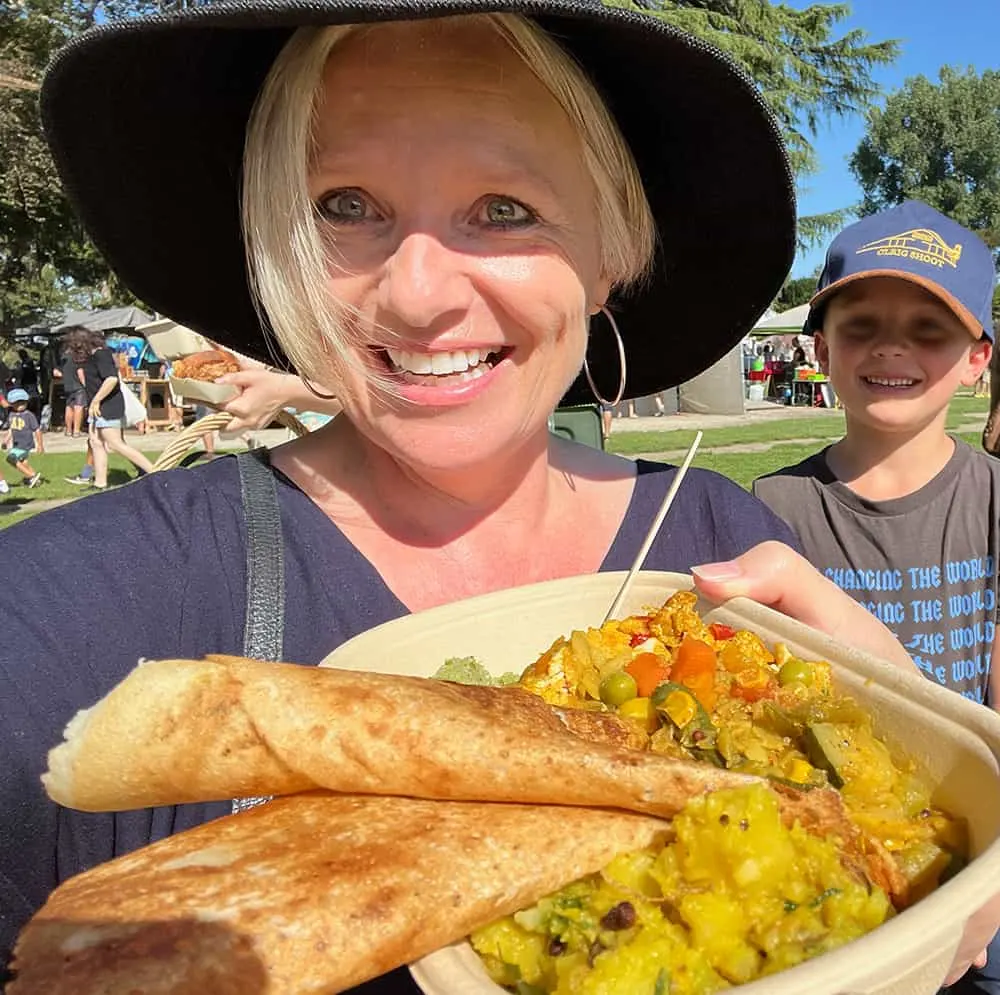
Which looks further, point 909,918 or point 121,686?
point 121,686

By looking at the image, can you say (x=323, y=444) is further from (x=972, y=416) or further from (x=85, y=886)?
(x=972, y=416)

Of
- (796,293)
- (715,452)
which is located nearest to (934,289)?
(715,452)

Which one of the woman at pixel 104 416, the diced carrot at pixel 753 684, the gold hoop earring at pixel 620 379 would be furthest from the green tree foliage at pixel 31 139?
the diced carrot at pixel 753 684

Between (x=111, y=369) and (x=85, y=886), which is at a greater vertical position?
(x=111, y=369)

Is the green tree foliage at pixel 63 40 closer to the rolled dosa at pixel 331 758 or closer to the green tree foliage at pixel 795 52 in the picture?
the green tree foliage at pixel 795 52

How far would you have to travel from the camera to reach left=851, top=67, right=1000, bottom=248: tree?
57.9 m

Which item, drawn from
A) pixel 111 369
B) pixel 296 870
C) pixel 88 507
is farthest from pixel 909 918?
pixel 111 369

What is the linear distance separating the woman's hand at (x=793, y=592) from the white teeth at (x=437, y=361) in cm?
70

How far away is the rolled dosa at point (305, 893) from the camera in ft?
3.39

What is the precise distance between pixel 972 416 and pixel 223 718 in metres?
25.2

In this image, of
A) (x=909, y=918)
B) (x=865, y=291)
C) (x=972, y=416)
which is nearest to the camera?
(x=909, y=918)

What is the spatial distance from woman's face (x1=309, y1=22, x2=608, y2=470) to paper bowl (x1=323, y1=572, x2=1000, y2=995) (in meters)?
0.40

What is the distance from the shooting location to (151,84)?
6.97ft

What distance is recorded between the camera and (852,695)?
5.46 ft
